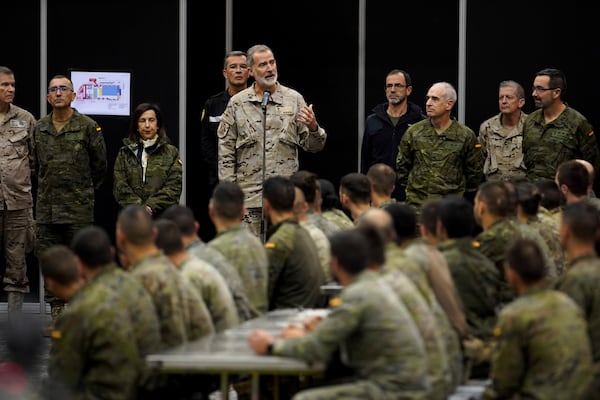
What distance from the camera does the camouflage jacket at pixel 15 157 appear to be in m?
11.8

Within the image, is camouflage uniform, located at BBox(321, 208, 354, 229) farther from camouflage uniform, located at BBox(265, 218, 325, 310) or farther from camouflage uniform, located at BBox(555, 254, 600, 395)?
camouflage uniform, located at BBox(555, 254, 600, 395)

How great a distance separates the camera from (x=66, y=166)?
11.8 metres

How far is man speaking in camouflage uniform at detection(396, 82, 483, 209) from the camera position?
11812 millimetres

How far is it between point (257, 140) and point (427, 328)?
5.19 metres

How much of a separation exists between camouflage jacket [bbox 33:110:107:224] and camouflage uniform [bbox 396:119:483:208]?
104 inches

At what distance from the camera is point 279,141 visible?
37.6 ft

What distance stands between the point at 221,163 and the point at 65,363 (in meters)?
5.35

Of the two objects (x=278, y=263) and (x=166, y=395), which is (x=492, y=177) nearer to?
(x=278, y=263)

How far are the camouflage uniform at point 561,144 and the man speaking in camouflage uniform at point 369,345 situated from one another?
5.89m

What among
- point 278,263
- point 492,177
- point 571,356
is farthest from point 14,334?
point 492,177

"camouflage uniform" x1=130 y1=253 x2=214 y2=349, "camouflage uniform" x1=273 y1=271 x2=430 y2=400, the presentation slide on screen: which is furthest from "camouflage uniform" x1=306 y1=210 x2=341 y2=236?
the presentation slide on screen

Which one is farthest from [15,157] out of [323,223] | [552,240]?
[552,240]

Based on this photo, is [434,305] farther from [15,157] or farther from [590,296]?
[15,157]

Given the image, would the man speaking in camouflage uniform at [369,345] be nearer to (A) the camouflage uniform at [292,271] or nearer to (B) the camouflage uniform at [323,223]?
(A) the camouflage uniform at [292,271]
